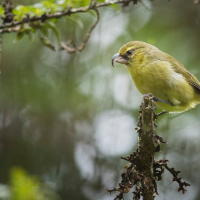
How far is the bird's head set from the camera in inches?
165

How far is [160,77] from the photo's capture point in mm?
3836

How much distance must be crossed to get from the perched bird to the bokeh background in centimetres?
86

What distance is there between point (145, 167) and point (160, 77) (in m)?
1.71

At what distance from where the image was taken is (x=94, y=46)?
5.73 meters

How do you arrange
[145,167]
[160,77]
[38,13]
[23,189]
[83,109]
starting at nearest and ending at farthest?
[23,189] < [38,13] < [145,167] < [160,77] < [83,109]

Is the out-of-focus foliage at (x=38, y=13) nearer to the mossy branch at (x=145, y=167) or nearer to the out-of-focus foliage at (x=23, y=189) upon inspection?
the out-of-focus foliage at (x=23, y=189)

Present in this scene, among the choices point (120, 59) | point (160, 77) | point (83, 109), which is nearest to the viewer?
point (160, 77)

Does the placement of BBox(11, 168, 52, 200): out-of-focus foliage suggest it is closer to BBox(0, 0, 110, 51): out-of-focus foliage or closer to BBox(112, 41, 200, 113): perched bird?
BBox(0, 0, 110, 51): out-of-focus foliage

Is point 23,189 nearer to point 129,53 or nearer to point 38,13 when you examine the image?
point 38,13

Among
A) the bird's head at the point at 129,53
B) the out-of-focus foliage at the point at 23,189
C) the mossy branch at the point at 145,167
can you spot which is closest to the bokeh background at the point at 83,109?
the bird's head at the point at 129,53

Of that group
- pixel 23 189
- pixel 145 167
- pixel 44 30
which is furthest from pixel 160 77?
pixel 23 189

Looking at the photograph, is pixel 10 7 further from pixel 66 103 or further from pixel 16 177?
pixel 66 103

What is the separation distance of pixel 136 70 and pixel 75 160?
7.37 feet

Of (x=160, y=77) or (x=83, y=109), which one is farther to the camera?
(x=83, y=109)
